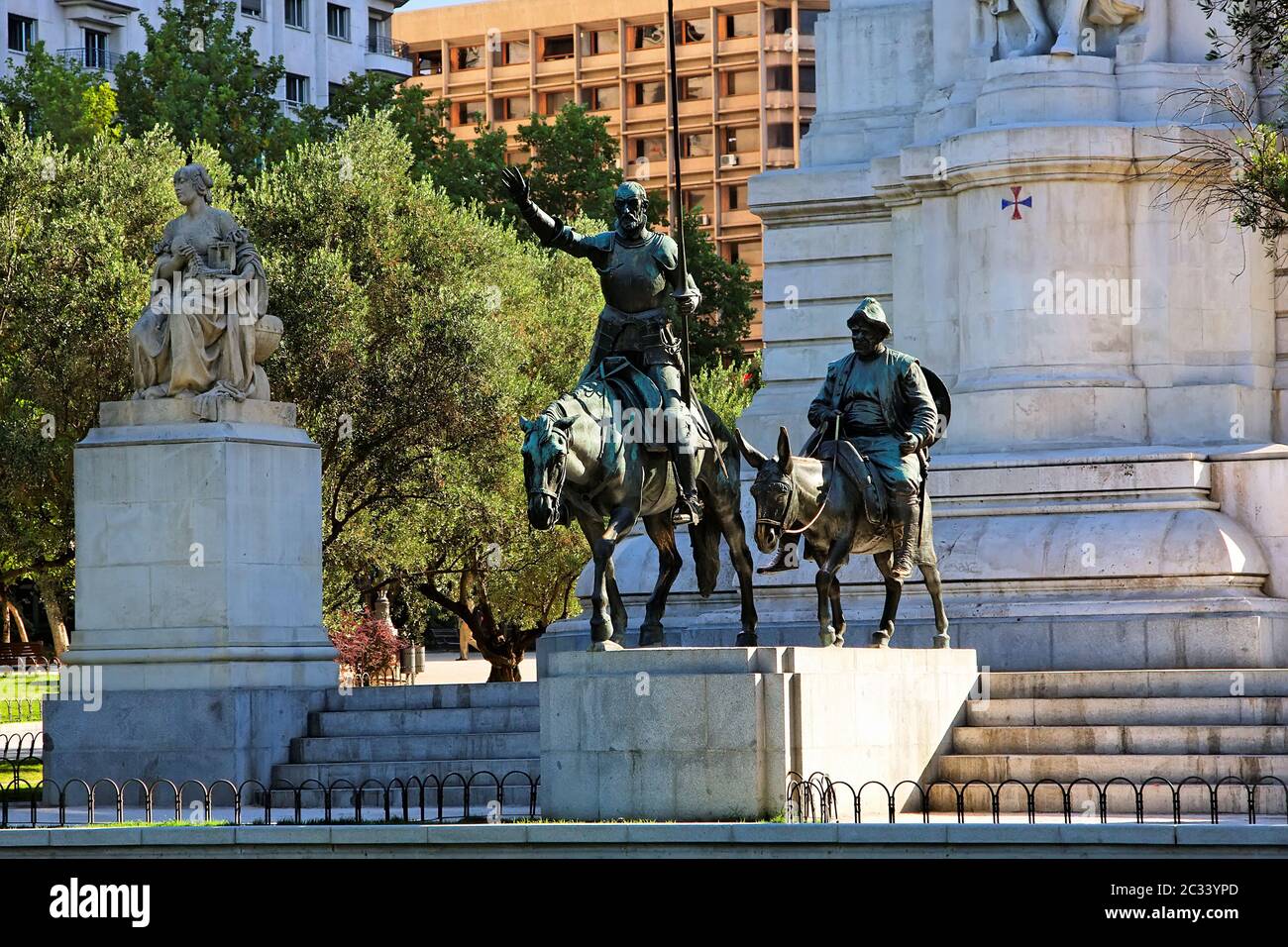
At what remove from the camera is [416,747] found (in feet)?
81.8

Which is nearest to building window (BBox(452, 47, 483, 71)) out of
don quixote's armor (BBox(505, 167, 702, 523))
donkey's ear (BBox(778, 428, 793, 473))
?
don quixote's armor (BBox(505, 167, 702, 523))

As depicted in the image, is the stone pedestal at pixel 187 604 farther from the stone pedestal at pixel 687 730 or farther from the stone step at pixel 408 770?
the stone pedestal at pixel 687 730

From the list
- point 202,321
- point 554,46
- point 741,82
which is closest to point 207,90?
point 202,321

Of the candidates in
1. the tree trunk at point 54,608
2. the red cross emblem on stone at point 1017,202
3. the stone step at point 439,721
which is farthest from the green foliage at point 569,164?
the stone step at point 439,721

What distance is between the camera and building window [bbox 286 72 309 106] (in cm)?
8438

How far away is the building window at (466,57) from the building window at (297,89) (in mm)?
31024

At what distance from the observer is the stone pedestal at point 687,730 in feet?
62.5

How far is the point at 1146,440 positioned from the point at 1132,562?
2.36 m

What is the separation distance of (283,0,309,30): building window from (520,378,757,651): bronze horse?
66.2m

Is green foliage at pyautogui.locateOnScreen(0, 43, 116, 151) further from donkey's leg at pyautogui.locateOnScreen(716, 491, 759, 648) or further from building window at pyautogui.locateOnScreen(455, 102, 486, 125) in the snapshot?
building window at pyautogui.locateOnScreen(455, 102, 486, 125)

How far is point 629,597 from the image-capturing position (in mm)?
→ 27875

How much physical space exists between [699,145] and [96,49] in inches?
1329
